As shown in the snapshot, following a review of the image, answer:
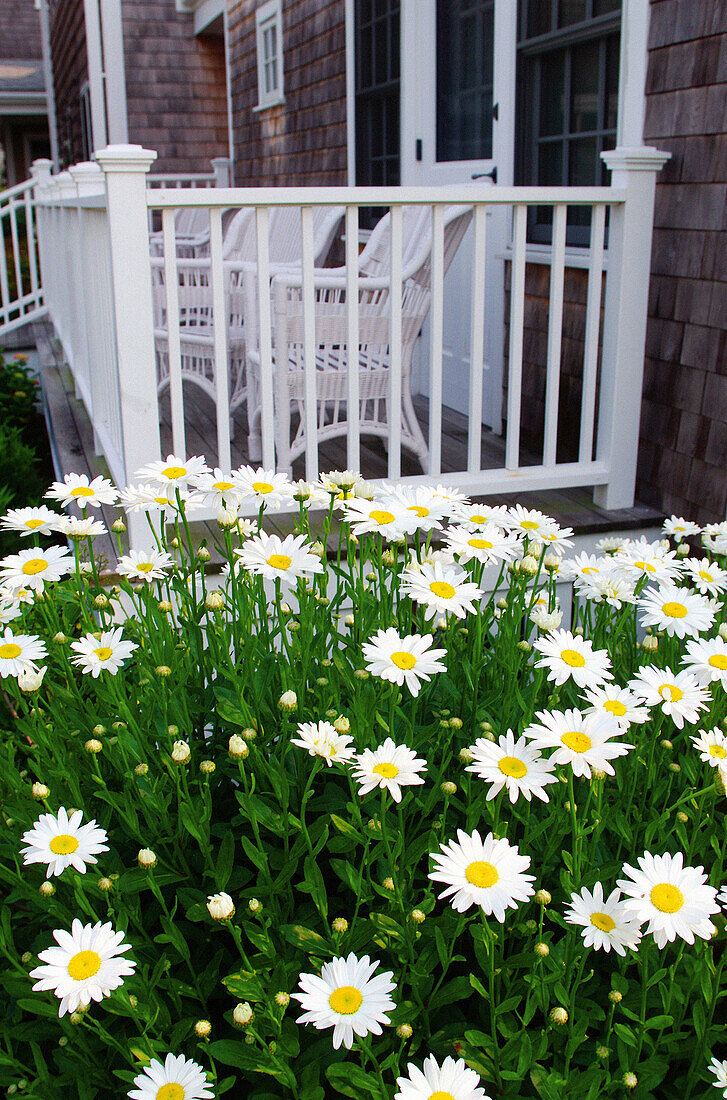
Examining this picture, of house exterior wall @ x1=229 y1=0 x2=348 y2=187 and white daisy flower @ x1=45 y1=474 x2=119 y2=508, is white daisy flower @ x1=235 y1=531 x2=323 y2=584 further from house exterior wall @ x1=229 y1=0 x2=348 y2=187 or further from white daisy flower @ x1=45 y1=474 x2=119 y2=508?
house exterior wall @ x1=229 y1=0 x2=348 y2=187

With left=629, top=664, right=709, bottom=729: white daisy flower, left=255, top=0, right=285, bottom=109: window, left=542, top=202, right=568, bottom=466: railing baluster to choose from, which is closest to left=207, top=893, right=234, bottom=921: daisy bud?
left=629, top=664, right=709, bottom=729: white daisy flower

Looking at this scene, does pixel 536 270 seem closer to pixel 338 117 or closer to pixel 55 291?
pixel 338 117

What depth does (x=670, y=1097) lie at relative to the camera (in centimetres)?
122

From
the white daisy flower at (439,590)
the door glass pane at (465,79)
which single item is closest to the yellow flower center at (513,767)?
the white daisy flower at (439,590)

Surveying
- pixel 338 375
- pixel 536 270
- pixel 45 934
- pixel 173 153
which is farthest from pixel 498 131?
pixel 173 153

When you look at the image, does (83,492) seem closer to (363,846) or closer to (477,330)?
(363,846)

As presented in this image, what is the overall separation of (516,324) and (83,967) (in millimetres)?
2445

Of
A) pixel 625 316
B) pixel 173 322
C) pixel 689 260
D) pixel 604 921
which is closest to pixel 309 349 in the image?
pixel 173 322

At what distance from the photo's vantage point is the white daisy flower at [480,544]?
153 centimetres

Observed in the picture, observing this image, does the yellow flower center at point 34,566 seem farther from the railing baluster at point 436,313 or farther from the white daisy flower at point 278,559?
the railing baluster at point 436,313

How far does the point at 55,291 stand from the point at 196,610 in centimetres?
622

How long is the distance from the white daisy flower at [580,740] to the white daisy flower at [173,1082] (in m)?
0.50

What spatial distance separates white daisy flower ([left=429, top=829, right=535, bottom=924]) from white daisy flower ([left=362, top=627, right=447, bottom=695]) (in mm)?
207

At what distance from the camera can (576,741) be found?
1.16 m
